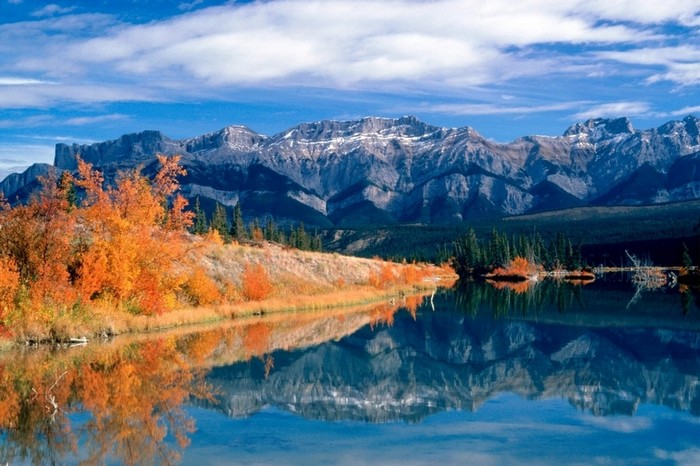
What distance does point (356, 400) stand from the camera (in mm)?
24188

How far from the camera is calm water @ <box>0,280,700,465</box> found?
17.2 m

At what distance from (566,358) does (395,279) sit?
65.4 metres

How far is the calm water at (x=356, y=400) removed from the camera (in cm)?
1717

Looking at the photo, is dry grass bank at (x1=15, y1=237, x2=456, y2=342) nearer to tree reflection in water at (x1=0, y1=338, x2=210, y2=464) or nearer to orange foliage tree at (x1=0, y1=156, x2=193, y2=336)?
orange foliage tree at (x1=0, y1=156, x2=193, y2=336)

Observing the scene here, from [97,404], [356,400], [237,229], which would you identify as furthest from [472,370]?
[237,229]

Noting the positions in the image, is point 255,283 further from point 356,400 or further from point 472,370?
point 356,400

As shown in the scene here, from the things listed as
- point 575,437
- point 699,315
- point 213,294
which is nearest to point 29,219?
point 213,294

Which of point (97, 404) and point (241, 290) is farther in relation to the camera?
point (241, 290)

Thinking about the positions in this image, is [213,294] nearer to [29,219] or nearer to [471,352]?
[29,219]

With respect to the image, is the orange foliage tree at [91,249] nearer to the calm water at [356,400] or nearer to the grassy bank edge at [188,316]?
the grassy bank edge at [188,316]

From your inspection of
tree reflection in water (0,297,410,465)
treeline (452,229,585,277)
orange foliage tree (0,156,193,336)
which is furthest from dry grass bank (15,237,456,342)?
treeline (452,229,585,277)

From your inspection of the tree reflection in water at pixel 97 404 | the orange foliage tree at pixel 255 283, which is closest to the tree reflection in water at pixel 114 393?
the tree reflection in water at pixel 97 404

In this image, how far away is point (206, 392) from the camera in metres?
24.5

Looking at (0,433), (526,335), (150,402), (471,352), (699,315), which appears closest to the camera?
(0,433)
